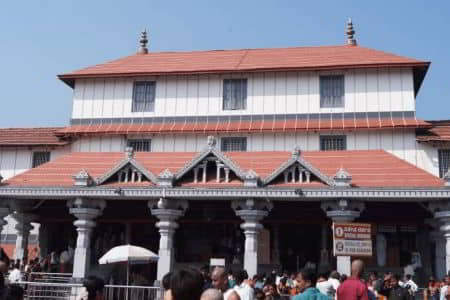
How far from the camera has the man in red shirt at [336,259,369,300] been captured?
791 cm

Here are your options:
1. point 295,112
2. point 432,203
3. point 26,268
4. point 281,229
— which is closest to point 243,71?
point 295,112

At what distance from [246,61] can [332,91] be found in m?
4.53

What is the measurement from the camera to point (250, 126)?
2353 cm

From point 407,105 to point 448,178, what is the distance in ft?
21.3

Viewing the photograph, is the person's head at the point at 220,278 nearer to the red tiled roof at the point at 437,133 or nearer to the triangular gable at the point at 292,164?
the triangular gable at the point at 292,164

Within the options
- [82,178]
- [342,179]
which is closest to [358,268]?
[342,179]

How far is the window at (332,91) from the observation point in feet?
77.7

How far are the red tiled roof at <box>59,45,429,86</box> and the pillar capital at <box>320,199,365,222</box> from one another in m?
8.10

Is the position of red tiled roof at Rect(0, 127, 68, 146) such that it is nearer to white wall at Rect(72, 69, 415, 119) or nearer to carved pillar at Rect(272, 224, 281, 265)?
white wall at Rect(72, 69, 415, 119)

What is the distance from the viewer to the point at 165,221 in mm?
18375

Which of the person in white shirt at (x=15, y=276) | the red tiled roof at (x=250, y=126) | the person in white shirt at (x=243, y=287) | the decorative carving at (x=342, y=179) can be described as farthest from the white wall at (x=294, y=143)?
the person in white shirt at (x=243, y=287)

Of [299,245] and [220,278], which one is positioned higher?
[299,245]

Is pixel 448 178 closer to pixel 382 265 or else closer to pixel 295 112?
pixel 382 265

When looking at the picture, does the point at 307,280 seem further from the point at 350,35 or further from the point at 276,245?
the point at 350,35
